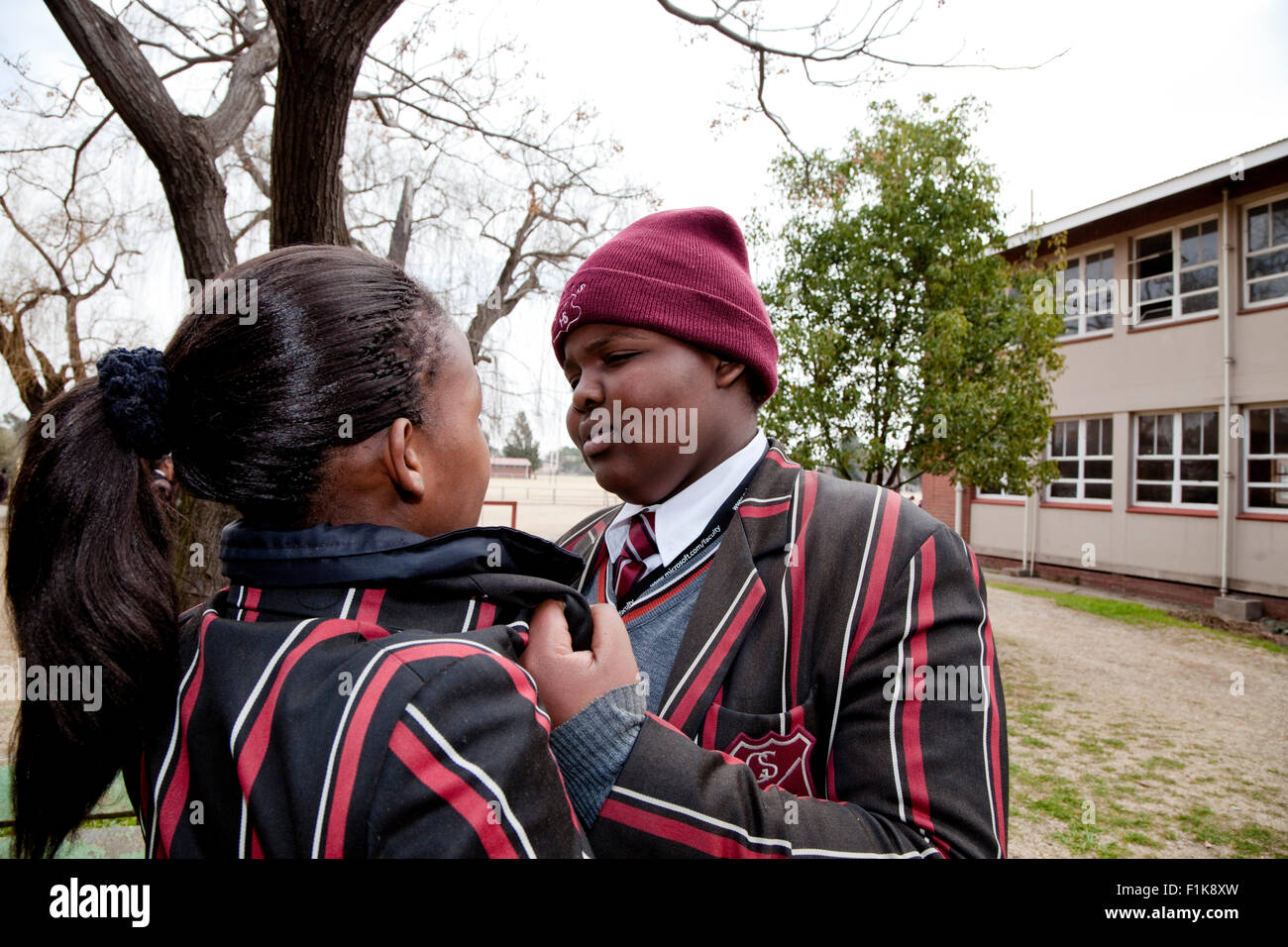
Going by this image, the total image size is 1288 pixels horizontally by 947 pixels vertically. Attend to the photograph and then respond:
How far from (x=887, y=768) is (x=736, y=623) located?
1.13 feet

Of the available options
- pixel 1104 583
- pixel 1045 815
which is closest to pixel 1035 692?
pixel 1045 815

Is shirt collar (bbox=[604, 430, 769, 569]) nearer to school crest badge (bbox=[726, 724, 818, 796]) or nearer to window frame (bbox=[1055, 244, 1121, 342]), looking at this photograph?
school crest badge (bbox=[726, 724, 818, 796])

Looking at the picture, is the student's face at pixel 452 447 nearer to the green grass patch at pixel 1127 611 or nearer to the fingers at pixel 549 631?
the fingers at pixel 549 631

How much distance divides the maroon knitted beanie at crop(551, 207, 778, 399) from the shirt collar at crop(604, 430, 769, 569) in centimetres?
24

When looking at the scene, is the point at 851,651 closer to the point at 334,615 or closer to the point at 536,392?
the point at 334,615

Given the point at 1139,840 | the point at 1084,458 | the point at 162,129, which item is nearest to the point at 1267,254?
the point at 1084,458

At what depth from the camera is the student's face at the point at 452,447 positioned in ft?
4.19

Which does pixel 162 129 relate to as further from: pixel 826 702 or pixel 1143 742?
pixel 1143 742

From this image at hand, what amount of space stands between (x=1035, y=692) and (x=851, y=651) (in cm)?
857

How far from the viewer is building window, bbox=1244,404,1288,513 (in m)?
12.2

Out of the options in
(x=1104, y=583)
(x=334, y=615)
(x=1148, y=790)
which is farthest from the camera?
(x=1104, y=583)

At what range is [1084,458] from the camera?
51.4 ft

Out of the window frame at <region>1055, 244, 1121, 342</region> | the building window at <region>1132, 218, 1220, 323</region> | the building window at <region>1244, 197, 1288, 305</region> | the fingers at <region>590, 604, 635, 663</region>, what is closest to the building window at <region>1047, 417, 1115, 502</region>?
the window frame at <region>1055, 244, 1121, 342</region>

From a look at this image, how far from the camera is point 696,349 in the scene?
5.78ft
